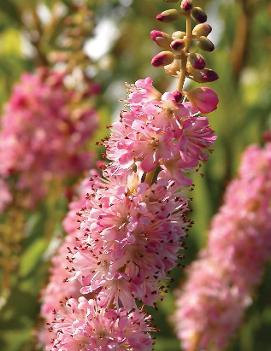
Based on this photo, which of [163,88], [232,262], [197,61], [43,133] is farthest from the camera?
[163,88]

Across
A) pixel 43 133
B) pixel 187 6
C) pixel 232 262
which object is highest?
pixel 43 133

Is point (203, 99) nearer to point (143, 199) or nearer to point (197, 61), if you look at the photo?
point (197, 61)

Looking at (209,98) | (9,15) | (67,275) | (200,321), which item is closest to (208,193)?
(200,321)

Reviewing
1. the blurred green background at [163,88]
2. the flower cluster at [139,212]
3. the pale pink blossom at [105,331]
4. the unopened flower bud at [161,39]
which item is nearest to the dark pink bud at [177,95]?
the flower cluster at [139,212]

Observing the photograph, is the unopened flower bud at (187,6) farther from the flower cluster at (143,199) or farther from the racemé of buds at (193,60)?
the flower cluster at (143,199)

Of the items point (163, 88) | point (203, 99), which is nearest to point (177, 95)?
point (203, 99)

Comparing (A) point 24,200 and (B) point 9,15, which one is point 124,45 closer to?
(B) point 9,15

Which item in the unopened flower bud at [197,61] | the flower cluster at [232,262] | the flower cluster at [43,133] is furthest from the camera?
the flower cluster at [43,133]
